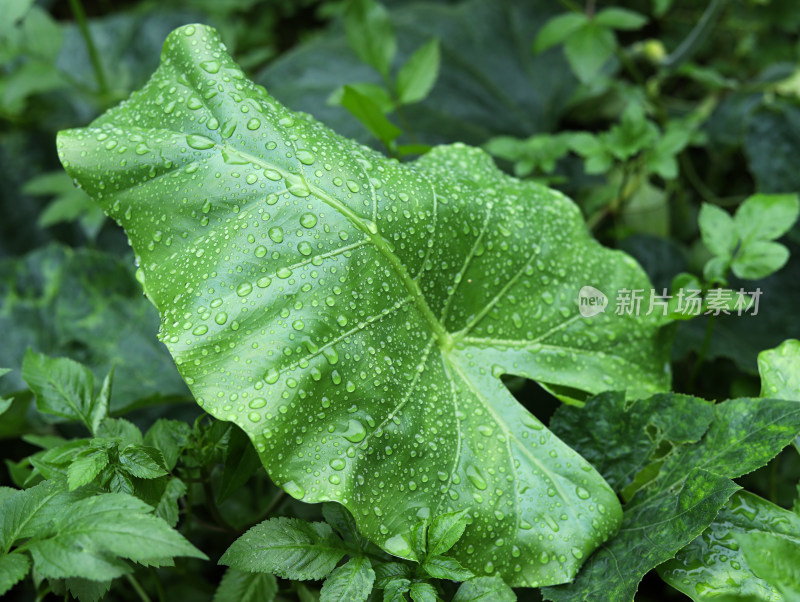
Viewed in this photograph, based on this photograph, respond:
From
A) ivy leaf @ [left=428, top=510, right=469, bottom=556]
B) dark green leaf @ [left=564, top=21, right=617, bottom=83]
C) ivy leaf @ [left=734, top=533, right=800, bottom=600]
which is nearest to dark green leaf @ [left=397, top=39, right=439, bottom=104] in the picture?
dark green leaf @ [left=564, top=21, right=617, bottom=83]

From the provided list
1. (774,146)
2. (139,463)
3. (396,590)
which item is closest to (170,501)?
(139,463)

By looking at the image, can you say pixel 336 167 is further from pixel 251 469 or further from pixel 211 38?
pixel 251 469

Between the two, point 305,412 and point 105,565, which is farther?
point 305,412

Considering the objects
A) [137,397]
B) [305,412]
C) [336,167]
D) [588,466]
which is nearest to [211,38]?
[336,167]

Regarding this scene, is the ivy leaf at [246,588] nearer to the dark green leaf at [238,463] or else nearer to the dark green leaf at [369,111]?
the dark green leaf at [238,463]

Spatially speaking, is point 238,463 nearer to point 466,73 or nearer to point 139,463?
point 139,463

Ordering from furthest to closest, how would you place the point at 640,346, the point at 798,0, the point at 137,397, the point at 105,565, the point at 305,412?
the point at 798,0, the point at 137,397, the point at 640,346, the point at 305,412, the point at 105,565

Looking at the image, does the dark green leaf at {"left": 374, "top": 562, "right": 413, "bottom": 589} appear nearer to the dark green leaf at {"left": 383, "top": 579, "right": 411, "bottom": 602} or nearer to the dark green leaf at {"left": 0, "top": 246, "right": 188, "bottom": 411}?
the dark green leaf at {"left": 383, "top": 579, "right": 411, "bottom": 602}
